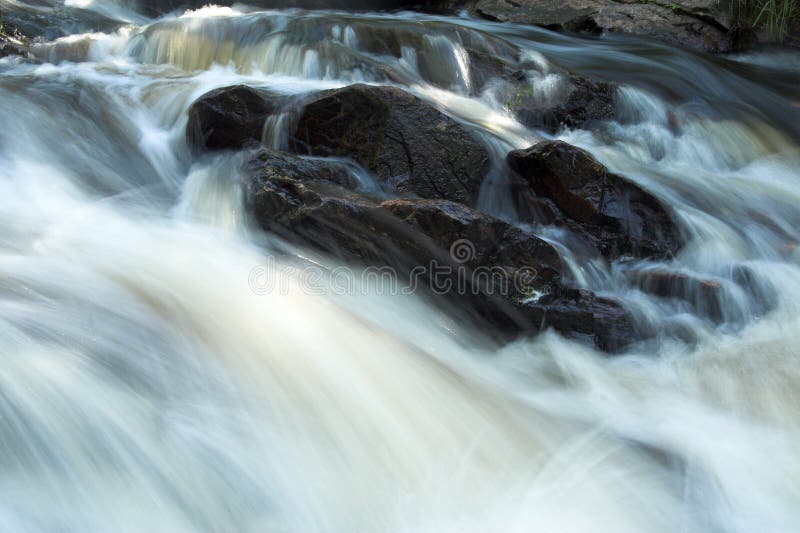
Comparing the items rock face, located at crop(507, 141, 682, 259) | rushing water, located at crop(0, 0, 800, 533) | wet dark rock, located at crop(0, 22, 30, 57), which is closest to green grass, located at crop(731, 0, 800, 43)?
rushing water, located at crop(0, 0, 800, 533)

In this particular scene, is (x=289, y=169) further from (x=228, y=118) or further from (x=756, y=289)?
(x=756, y=289)

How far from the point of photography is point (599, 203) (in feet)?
14.4

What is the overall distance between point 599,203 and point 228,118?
2.41m

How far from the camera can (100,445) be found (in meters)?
2.39

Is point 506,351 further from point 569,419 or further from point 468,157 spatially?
point 468,157

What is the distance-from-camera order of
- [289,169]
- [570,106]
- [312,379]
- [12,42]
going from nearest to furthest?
[312,379] → [289,169] → [570,106] → [12,42]

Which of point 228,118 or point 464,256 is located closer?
point 464,256

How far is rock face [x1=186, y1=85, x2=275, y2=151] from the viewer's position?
4.66 meters

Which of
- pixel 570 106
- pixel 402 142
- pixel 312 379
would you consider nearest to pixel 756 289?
pixel 402 142

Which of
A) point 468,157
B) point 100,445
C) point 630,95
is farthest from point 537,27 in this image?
point 100,445

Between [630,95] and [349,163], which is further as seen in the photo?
[630,95]

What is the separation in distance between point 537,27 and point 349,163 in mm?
5326

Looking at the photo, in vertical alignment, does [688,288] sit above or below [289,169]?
below

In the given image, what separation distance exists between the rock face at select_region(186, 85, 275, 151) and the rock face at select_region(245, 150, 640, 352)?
3.50 feet
